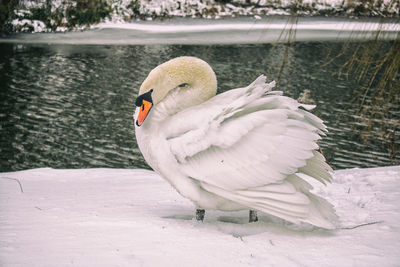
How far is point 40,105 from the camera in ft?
41.9

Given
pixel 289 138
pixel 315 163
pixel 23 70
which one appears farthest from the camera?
pixel 23 70

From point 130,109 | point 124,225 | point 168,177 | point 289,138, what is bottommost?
point 130,109

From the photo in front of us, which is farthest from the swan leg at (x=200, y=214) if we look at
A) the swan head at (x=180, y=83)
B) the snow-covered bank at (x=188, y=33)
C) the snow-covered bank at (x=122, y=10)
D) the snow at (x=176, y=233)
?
the snow-covered bank at (x=122, y=10)

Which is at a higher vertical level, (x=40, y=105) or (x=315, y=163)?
(x=315, y=163)

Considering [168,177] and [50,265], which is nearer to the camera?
[50,265]

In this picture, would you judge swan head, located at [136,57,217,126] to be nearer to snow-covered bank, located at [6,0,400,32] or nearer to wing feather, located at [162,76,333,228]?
wing feather, located at [162,76,333,228]

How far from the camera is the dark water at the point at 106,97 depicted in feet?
31.2

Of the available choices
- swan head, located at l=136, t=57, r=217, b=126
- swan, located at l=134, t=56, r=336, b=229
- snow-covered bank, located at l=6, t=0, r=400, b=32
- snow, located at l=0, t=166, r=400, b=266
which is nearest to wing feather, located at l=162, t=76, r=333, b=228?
swan, located at l=134, t=56, r=336, b=229

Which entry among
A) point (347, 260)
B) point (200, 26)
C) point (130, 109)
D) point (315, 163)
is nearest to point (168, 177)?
point (315, 163)

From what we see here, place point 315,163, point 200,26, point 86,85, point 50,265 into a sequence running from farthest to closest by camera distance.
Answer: point 200,26 < point 86,85 < point 315,163 < point 50,265

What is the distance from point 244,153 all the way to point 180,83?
2.51 feet

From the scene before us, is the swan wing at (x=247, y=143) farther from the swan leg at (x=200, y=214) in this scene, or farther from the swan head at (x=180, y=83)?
the swan leg at (x=200, y=214)

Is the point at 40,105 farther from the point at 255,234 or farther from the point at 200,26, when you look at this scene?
the point at 200,26

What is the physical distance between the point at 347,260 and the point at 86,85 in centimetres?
1283
